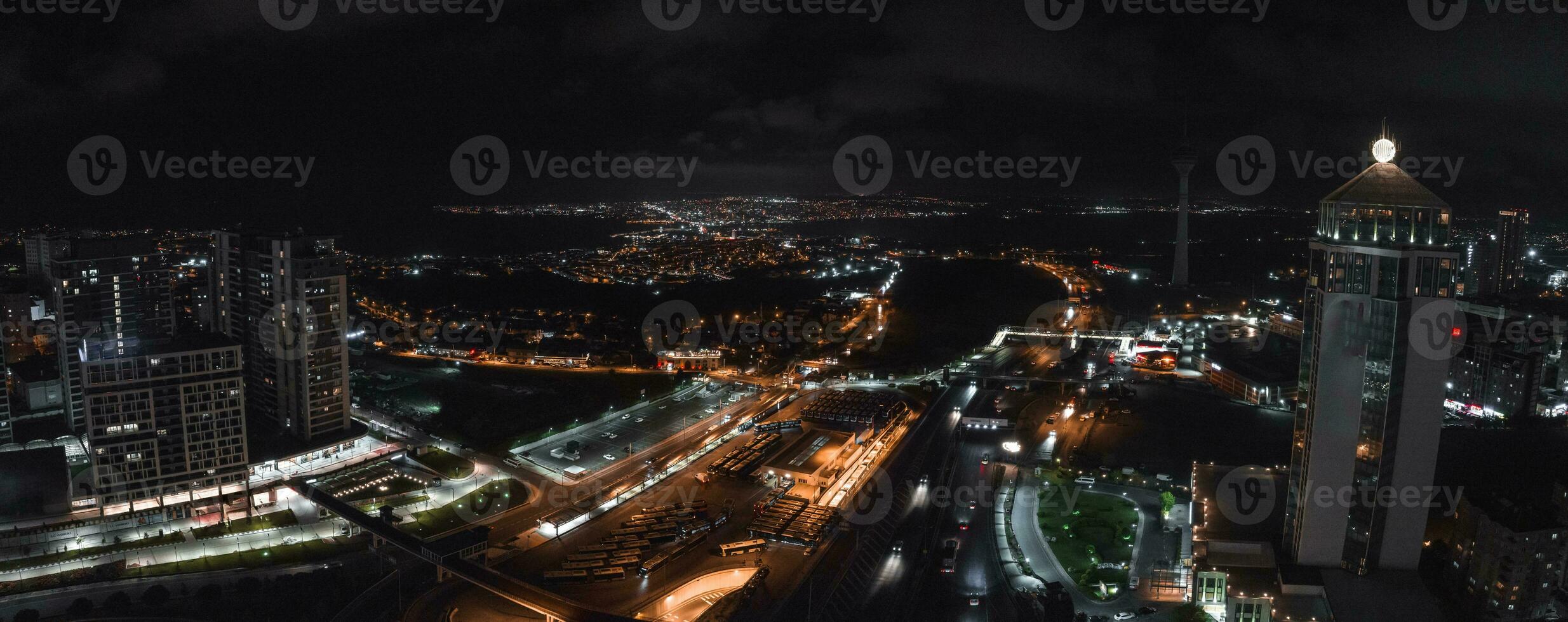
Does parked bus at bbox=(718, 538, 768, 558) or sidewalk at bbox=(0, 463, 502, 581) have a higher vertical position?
parked bus at bbox=(718, 538, 768, 558)

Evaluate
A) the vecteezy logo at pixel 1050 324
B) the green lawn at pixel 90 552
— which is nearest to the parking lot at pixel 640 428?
the green lawn at pixel 90 552

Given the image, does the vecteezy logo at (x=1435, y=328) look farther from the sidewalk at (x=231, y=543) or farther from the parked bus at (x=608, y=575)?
the sidewalk at (x=231, y=543)

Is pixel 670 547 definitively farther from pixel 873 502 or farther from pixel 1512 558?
pixel 1512 558

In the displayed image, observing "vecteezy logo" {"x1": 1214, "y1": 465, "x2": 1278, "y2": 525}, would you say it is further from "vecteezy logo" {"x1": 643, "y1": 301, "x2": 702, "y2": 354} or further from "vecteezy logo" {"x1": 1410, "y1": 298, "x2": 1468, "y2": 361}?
"vecteezy logo" {"x1": 643, "y1": 301, "x2": 702, "y2": 354}

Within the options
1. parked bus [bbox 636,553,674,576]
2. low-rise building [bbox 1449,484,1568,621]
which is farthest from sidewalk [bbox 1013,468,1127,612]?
parked bus [bbox 636,553,674,576]

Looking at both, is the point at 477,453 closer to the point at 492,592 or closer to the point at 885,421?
the point at 492,592
